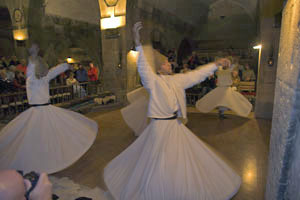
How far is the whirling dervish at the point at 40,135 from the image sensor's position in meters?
3.46

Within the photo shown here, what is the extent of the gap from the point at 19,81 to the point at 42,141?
5.10 metres

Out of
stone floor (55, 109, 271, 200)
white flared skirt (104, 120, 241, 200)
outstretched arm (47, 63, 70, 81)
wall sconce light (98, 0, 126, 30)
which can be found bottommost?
stone floor (55, 109, 271, 200)

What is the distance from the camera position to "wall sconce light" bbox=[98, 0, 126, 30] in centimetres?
907

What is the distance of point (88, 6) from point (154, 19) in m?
5.11

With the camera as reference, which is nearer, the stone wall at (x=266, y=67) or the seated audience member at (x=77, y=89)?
the stone wall at (x=266, y=67)

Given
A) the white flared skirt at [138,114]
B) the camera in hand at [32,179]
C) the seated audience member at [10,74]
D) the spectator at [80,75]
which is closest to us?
the camera in hand at [32,179]

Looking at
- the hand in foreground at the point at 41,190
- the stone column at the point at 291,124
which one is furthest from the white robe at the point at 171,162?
the hand in foreground at the point at 41,190

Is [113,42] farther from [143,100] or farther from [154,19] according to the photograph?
[143,100]

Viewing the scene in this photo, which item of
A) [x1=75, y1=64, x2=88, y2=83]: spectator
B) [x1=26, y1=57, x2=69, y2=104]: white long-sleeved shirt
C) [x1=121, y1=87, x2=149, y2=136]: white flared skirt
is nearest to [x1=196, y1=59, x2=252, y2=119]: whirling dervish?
[x1=121, y1=87, x2=149, y2=136]: white flared skirt

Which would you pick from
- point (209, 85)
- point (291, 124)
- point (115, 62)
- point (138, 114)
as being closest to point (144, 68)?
point (291, 124)

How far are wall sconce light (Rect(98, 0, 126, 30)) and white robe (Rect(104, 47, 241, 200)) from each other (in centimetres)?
719

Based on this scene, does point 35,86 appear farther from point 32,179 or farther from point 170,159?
point 32,179

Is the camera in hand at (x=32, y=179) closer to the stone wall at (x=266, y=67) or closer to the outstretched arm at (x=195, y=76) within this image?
the outstretched arm at (x=195, y=76)

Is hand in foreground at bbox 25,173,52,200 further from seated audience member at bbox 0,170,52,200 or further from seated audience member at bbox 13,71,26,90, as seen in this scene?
seated audience member at bbox 13,71,26,90
